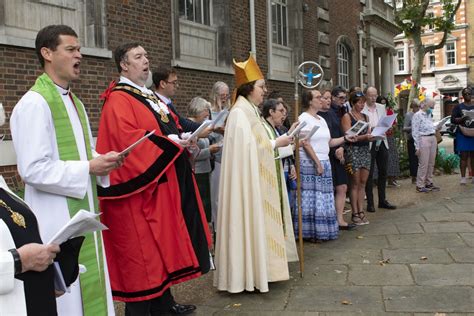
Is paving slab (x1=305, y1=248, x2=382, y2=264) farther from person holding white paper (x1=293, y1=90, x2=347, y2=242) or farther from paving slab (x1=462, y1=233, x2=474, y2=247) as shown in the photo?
paving slab (x1=462, y1=233, x2=474, y2=247)

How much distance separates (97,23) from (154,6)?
142cm

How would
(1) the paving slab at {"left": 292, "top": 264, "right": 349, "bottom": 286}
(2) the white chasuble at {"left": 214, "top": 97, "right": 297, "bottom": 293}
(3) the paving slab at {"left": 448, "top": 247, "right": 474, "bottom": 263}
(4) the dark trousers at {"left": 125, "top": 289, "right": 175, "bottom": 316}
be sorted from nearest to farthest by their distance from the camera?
1. (4) the dark trousers at {"left": 125, "top": 289, "right": 175, "bottom": 316}
2. (2) the white chasuble at {"left": 214, "top": 97, "right": 297, "bottom": 293}
3. (1) the paving slab at {"left": 292, "top": 264, "right": 349, "bottom": 286}
4. (3) the paving slab at {"left": 448, "top": 247, "right": 474, "bottom": 263}

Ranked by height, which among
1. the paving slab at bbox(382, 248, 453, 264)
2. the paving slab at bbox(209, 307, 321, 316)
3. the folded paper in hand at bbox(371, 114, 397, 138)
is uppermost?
the folded paper in hand at bbox(371, 114, 397, 138)

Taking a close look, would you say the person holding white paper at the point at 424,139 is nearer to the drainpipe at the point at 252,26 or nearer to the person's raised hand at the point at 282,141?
the drainpipe at the point at 252,26

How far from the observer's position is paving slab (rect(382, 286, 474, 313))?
433 centimetres

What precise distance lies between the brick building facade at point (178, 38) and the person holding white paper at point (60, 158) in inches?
155

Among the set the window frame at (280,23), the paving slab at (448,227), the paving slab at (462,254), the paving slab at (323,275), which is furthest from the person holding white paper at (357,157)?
the window frame at (280,23)

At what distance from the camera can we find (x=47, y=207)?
2.87 metres

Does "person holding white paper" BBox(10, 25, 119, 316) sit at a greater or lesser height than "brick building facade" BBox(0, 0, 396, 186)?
lesser

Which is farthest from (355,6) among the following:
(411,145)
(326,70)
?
(411,145)

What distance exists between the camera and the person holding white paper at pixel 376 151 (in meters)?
8.20

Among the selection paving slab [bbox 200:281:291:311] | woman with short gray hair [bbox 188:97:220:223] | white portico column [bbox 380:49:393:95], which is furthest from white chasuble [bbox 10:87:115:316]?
white portico column [bbox 380:49:393:95]

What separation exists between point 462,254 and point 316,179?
1872 millimetres

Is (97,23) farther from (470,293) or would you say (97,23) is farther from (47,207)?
(470,293)
